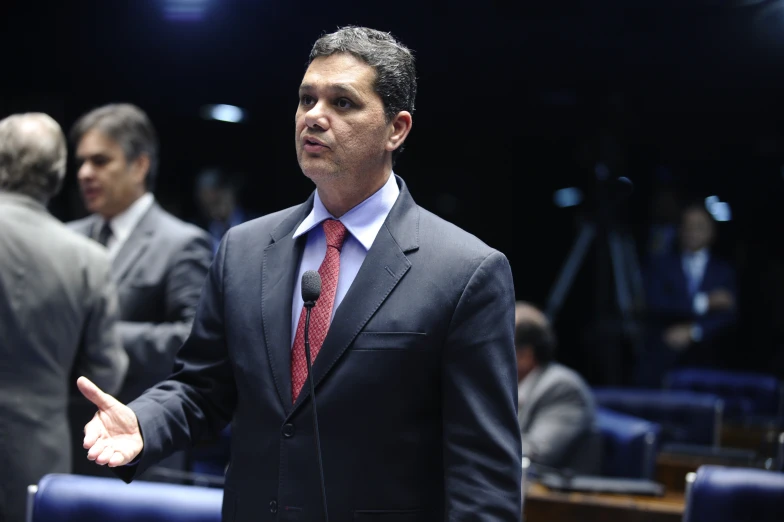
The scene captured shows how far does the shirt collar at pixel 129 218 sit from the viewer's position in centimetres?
297

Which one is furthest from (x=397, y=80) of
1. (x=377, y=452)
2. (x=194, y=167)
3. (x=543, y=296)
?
(x=543, y=296)

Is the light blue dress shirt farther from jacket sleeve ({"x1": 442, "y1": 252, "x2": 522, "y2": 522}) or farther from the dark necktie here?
the dark necktie

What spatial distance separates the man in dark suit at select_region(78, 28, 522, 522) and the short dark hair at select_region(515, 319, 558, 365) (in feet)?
7.69

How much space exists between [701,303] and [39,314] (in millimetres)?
4859

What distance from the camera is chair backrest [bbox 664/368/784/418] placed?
5125 mm

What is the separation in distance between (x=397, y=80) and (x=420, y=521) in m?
0.72

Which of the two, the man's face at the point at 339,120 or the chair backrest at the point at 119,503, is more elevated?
the man's face at the point at 339,120

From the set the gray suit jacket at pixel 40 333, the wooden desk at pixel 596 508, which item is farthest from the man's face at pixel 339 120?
Result: the wooden desk at pixel 596 508

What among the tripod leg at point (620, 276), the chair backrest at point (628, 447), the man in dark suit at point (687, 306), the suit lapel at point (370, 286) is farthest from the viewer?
the tripod leg at point (620, 276)

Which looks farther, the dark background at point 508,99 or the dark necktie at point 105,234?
the dark background at point 508,99

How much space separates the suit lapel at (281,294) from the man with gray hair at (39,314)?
0.90 m

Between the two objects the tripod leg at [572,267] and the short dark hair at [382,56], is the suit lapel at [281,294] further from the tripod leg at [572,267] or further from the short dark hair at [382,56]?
the tripod leg at [572,267]

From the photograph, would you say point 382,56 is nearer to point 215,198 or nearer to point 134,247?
point 134,247

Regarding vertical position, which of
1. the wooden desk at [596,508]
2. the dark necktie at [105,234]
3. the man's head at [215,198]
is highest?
the man's head at [215,198]
